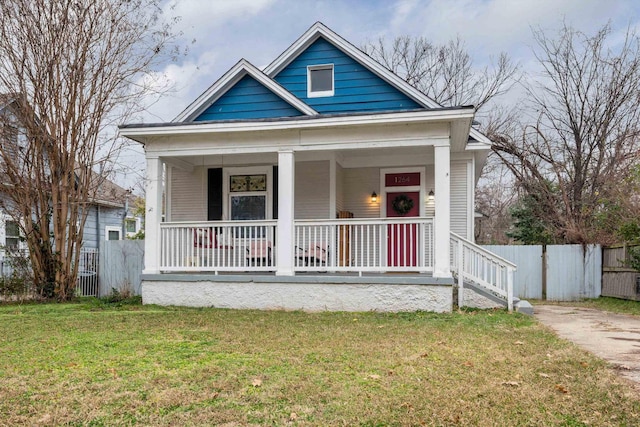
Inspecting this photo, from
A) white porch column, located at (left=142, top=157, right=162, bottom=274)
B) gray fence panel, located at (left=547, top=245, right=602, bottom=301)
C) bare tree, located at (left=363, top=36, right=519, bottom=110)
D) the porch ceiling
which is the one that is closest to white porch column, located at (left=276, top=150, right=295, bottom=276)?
the porch ceiling

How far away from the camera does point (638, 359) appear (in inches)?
202

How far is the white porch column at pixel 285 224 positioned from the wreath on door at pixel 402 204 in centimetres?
300

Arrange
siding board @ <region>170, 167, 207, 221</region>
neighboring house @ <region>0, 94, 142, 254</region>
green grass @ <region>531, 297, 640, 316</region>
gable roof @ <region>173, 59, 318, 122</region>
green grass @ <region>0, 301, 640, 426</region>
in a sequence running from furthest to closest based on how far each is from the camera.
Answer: neighboring house @ <region>0, 94, 142, 254</region>
siding board @ <region>170, 167, 207, 221</region>
gable roof @ <region>173, 59, 318, 122</region>
green grass @ <region>531, 297, 640, 316</region>
green grass @ <region>0, 301, 640, 426</region>

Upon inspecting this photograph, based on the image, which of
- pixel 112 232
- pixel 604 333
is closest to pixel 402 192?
pixel 604 333

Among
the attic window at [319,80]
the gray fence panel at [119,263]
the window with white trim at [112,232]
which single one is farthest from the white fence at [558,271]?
the window with white trim at [112,232]

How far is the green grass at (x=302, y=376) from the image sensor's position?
346 cm

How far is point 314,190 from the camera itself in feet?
37.0

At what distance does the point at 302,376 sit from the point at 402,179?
7.52 m

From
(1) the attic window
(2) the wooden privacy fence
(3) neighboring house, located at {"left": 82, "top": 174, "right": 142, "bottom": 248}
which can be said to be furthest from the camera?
(3) neighboring house, located at {"left": 82, "top": 174, "right": 142, "bottom": 248}

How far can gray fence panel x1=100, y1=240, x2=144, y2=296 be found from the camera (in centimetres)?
1386

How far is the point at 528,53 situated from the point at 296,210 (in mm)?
13885

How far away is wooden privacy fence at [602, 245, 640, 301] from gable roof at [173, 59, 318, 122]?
832cm

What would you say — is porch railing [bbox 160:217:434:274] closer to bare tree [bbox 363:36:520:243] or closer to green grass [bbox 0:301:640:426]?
green grass [bbox 0:301:640:426]

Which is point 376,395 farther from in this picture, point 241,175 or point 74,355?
point 241,175
